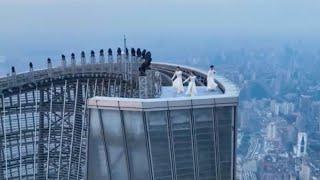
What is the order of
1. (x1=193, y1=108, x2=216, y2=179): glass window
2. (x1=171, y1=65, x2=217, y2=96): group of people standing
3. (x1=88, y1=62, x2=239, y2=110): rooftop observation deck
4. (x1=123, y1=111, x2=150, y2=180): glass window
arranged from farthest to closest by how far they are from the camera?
(x1=171, y1=65, x2=217, y2=96): group of people standing
(x1=193, y1=108, x2=216, y2=179): glass window
(x1=123, y1=111, x2=150, y2=180): glass window
(x1=88, y1=62, x2=239, y2=110): rooftop observation deck

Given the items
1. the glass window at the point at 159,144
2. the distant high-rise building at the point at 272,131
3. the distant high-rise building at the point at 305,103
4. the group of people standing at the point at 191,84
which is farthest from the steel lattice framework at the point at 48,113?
the distant high-rise building at the point at 305,103

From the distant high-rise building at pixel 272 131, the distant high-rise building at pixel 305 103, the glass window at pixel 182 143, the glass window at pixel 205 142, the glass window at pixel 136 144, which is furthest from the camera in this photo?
the distant high-rise building at pixel 305 103

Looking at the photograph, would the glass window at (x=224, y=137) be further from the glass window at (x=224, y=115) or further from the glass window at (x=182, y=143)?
the glass window at (x=182, y=143)

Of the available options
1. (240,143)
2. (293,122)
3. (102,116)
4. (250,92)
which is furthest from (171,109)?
(250,92)

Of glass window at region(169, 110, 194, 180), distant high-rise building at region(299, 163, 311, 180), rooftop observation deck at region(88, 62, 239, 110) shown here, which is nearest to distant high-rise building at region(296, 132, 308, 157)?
distant high-rise building at region(299, 163, 311, 180)

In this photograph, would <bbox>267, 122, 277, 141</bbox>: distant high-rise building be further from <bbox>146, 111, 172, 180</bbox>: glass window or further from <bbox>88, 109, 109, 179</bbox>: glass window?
<bbox>88, 109, 109, 179</bbox>: glass window

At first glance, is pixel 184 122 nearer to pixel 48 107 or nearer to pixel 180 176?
pixel 180 176

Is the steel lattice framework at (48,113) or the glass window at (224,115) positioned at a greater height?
the glass window at (224,115)
